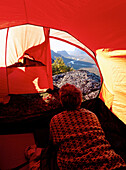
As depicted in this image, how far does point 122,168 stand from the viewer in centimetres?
117

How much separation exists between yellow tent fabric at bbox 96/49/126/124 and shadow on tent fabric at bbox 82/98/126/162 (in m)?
0.09

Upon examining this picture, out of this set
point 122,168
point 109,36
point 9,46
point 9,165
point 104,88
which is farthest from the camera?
point 9,46

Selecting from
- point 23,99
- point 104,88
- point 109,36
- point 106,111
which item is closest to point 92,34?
point 109,36

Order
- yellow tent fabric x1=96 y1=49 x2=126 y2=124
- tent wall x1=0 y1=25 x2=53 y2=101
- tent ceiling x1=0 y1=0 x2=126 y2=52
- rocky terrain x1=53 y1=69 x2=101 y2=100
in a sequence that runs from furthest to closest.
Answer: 1. rocky terrain x1=53 y1=69 x2=101 y2=100
2. tent wall x1=0 y1=25 x2=53 y2=101
3. yellow tent fabric x1=96 y1=49 x2=126 y2=124
4. tent ceiling x1=0 y1=0 x2=126 y2=52

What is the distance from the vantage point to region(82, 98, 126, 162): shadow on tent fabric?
1.84 metres

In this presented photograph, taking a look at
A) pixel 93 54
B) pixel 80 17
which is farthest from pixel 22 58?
pixel 80 17

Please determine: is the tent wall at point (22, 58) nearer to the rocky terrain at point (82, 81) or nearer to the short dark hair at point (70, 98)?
the rocky terrain at point (82, 81)

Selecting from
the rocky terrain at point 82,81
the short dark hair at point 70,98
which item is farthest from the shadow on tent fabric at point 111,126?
the rocky terrain at point 82,81

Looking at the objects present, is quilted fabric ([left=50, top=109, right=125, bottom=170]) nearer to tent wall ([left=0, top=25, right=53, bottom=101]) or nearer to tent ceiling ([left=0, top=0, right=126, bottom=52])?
tent ceiling ([left=0, top=0, right=126, bottom=52])

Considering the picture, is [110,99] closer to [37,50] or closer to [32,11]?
[32,11]

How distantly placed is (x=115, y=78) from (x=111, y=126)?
66cm

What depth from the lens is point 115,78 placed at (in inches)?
77.2

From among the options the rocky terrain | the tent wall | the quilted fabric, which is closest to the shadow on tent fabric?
the quilted fabric

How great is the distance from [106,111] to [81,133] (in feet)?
3.89
